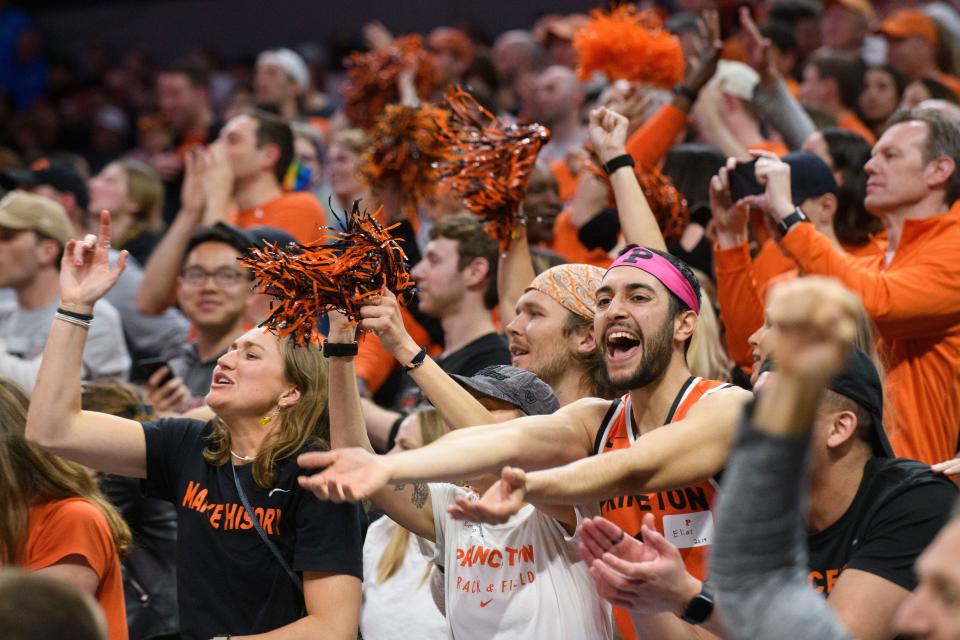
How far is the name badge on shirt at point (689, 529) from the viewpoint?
11.0ft

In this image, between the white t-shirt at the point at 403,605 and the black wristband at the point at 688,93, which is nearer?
the white t-shirt at the point at 403,605

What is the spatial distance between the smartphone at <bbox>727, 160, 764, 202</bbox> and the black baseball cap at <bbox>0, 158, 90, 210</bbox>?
505 cm

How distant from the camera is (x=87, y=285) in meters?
3.77

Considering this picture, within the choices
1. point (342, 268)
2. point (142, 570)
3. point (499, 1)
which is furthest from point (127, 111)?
point (342, 268)

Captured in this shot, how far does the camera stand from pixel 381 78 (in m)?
7.24

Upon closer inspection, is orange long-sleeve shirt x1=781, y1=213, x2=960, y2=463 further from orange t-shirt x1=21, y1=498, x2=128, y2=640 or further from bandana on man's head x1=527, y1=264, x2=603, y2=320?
orange t-shirt x1=21, y1=498, x2=128, y2=640

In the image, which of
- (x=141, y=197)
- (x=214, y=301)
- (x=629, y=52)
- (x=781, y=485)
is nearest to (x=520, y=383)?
(x=781, y=485)

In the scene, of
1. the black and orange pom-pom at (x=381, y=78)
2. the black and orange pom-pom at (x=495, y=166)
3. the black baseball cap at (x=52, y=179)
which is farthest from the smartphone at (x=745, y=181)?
the black baseball cap at (x=52, y=179)

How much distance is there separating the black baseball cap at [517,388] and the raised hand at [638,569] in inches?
41.8

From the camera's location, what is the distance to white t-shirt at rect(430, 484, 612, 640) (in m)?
3.52

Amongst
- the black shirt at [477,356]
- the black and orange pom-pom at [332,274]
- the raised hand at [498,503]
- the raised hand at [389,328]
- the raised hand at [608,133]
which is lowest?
the black shirt at [477,356]

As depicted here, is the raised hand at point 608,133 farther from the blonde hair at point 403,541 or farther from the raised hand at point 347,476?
the raised hand at point 347,476

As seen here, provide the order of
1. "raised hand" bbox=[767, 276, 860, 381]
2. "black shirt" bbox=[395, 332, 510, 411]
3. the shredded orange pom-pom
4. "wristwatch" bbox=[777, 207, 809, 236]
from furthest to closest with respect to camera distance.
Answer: the shredded orange pom-pom → "black shirt" bbox=[395, 332, 510, 411] → "wristwatch" bbox=[777, 207, 809, 236] → "raised hand" bbox=[767, 276, 860, 381]

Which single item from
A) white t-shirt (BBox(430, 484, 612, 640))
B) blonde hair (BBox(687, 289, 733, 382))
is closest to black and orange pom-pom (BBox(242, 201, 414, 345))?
→ white t-shirt (BBox(430, 484, 612, 640))
